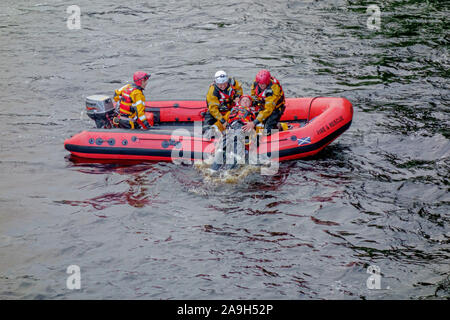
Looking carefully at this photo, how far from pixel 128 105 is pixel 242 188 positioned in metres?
2.50

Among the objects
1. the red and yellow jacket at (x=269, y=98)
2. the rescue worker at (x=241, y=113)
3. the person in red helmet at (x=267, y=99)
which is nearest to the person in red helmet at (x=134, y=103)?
the rescue worker at (x=241, y=113)

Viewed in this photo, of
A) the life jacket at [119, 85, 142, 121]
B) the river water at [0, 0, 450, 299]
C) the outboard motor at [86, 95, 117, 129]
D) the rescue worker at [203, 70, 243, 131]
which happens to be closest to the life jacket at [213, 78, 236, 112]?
the rescue worker at [203, 70, 243, 131]

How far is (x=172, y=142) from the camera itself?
9.61 m

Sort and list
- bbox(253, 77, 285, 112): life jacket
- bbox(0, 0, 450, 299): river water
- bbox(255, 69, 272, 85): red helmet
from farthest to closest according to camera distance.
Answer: bbox(253, 77, 285, 112): life jacket < bbox(255, 69, 272, 85): red helmet < bbox(0, 0, 450, 299): river water

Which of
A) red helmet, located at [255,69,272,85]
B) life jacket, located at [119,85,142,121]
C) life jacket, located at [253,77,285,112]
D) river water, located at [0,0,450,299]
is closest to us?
river water, located at [0,0,450,299]

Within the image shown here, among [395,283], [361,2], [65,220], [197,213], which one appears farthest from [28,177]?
[361,2]

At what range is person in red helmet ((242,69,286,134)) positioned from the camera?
9.55m

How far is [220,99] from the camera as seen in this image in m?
9.78

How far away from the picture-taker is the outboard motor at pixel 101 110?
32.6 feet

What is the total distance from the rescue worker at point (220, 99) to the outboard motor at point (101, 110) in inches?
67.2

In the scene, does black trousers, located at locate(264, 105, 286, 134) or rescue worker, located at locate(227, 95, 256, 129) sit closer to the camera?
rescue worker, located at locate(227, 95, 256, 129)

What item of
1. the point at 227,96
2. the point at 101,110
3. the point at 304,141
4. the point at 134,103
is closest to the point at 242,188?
the point at 304,141

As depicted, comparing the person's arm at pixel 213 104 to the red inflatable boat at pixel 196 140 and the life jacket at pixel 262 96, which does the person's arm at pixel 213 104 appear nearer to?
the red inflatable boat at pixel 196 140

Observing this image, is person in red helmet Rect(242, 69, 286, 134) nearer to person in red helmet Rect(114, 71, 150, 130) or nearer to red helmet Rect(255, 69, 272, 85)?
red helmet Rect(255, 69, 272, 85)
